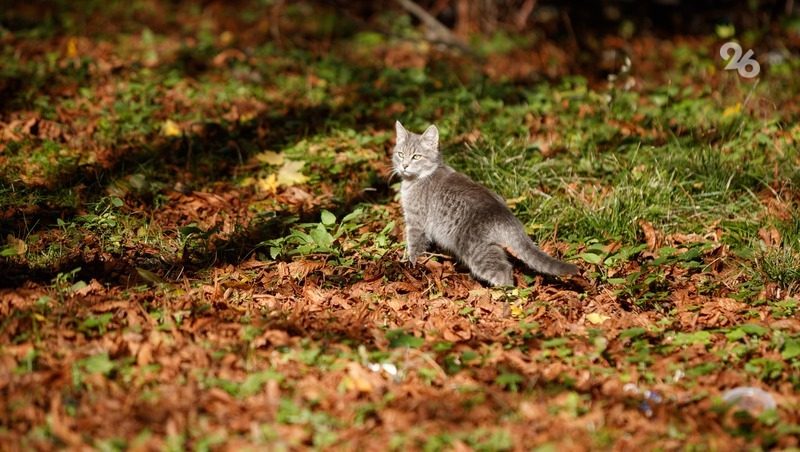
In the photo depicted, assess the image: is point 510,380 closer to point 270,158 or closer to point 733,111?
point 270,158

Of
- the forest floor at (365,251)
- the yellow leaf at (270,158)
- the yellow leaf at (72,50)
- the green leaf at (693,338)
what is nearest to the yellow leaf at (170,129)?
the forest floor at (365,251)

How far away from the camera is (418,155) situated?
246 inches

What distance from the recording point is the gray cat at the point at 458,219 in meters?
5.33

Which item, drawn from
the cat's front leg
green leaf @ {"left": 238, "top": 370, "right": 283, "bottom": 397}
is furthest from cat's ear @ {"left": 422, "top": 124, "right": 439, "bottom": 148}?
green leaf @ {"left": 238, "top": 370, "right": 283, "bottom": 397}

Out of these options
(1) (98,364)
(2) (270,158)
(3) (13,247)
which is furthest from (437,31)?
(1) (98,364)

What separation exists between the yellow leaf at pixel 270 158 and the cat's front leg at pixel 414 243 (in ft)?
6.46

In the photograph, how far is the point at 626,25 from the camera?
12.4m

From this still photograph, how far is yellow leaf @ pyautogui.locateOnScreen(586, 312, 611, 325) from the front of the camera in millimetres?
4961

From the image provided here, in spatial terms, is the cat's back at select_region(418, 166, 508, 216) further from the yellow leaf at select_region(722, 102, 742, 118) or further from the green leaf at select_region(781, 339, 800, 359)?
the yellow leaf at select_region(722, 102, 742, 118)

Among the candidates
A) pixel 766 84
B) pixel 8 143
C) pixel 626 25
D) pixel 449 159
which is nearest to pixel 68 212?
pixel 8 143

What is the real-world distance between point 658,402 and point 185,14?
10.4m

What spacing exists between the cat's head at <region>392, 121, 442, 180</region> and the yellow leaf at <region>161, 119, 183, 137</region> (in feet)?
8.85

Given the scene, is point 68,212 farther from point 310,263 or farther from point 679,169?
point 679,169

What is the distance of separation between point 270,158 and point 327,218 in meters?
1.55
